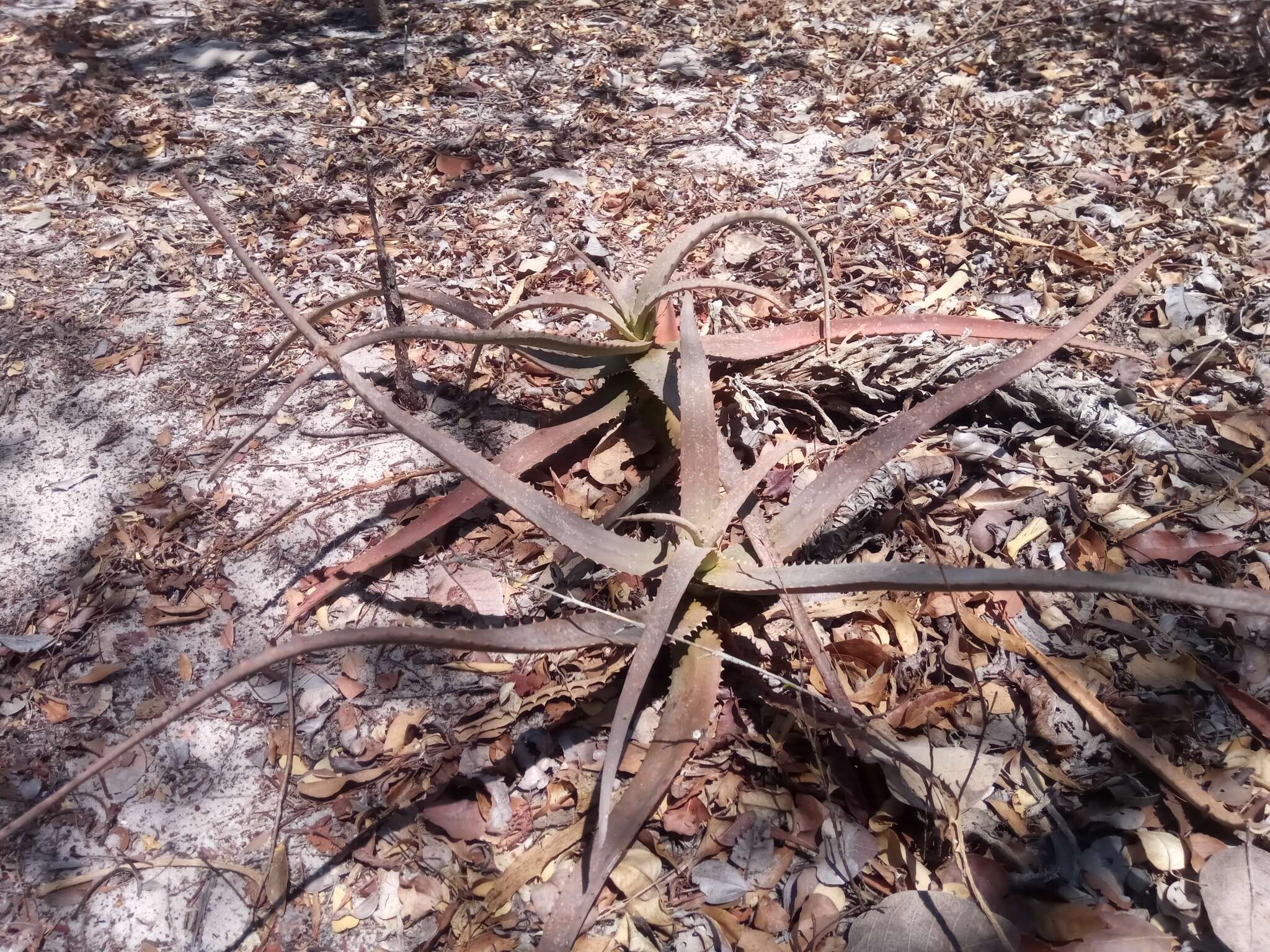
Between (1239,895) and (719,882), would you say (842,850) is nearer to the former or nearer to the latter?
(719,882)

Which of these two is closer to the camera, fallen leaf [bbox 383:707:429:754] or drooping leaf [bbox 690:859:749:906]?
drooping leaf [bbox 690:859:749:906]

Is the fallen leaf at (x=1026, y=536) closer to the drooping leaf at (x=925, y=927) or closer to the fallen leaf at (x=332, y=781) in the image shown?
the drooping leaf at (x=925, y=927)

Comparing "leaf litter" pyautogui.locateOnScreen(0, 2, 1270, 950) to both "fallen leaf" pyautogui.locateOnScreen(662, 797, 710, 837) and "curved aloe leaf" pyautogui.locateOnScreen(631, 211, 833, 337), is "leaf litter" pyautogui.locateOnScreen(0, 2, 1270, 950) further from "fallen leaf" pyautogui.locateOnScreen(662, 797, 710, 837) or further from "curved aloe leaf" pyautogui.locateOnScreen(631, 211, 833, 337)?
"curved aloe leaf" pyautogui.locateOnScreen(631, 211, 833, 337)

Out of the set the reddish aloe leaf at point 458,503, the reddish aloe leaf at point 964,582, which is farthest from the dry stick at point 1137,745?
the reddish aloe leaf at point 458,503

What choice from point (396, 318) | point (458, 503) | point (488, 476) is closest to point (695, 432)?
point (488, 476)

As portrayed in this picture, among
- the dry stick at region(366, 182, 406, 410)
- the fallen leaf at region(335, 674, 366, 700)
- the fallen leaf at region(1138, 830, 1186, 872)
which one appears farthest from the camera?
the dry stick at region(366, 182, 406, 410)

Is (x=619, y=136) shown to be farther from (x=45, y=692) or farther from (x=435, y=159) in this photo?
(x=45, y=692)

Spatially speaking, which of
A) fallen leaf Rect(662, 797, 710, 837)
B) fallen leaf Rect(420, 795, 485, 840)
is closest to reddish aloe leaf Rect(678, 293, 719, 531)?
fallen leaf Rect(662, 797, 710, 837)

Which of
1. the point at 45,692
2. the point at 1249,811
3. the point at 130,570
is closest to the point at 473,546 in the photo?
the point at 130,570
